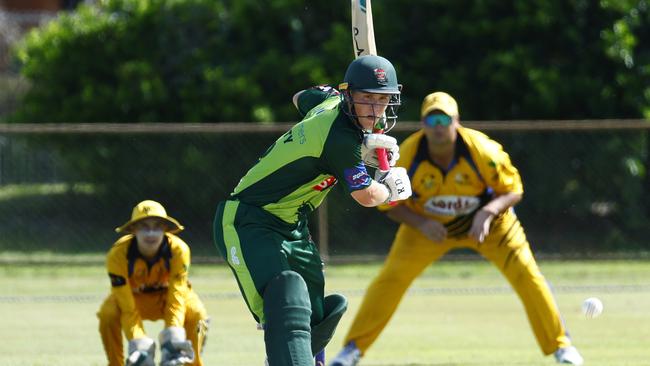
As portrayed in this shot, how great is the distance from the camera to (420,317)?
1191 centimetres

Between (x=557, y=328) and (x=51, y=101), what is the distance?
11.6m

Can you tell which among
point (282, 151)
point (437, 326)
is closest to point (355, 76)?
point (282, 151)

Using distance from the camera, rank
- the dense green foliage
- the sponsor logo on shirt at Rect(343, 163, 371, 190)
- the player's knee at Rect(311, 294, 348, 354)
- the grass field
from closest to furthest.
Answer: the sponsor logo on shirt at Rect(343, 163, 371, 190) → the player's knee at Rect(311, 294, 348, 354) → the grass field → the dense green foliage

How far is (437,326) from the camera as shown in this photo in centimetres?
1126

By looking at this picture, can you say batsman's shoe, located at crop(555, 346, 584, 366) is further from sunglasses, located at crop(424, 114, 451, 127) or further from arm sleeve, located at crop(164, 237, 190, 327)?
arm sleeve, located at crop(164, 237, 190, 327)

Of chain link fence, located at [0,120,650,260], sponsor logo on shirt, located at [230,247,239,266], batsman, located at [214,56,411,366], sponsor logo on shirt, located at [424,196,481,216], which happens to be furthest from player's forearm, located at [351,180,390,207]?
chain link fence, located at [0,120,650,260]

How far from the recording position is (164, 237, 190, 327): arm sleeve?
8.02m

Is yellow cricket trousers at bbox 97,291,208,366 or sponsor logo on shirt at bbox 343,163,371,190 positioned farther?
yellow cricket trousers at bbox 97,291,208,366

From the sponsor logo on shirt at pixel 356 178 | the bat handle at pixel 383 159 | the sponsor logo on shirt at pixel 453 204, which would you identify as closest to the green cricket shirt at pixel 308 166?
the sponsor logo on shirt at pixel 356 178

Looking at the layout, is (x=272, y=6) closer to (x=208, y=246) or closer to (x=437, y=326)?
(x=208, y=246)

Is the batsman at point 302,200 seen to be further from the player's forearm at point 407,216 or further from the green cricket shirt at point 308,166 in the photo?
the player's forearm at point 407,216

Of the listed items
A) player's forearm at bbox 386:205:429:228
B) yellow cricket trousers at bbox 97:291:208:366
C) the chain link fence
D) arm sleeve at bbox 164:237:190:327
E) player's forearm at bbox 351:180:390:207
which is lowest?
the chain link fence

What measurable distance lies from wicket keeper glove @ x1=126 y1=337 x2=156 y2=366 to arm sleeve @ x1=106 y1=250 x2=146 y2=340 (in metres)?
0.10

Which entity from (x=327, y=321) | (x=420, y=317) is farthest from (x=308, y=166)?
(x=420, y=317)
